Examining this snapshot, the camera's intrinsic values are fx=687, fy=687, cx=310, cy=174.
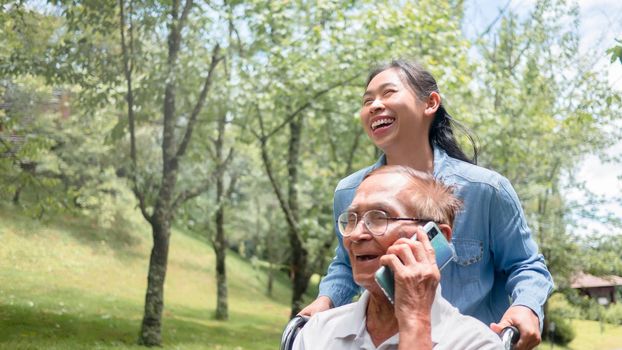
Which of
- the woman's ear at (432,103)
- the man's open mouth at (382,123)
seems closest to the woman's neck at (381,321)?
the man's open mouth at (382,123)

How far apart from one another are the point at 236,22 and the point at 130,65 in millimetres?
1373

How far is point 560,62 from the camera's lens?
10578 mm

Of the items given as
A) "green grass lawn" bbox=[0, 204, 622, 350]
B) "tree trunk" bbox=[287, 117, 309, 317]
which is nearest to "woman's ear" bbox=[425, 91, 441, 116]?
"green grass lawn" bbox=[0, 204, 622, 350]

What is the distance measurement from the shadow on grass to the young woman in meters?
5.11

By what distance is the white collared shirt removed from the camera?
3.75 ft

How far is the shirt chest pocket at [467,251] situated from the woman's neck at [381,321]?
16.2 inches

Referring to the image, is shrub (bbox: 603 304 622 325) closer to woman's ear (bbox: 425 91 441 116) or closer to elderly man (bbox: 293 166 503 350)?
woman's ear (bbox: 425 91 441 116)

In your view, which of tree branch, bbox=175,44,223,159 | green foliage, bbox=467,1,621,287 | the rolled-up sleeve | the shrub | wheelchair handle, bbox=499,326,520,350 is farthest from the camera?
the shrub

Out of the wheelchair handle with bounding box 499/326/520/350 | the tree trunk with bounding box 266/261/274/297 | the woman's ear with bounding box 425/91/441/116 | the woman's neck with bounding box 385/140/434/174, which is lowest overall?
the tree trunk with bounding box 266/261/274/297

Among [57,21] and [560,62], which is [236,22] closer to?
[57,21]

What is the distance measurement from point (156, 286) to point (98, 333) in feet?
3.85

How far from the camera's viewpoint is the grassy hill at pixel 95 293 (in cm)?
646

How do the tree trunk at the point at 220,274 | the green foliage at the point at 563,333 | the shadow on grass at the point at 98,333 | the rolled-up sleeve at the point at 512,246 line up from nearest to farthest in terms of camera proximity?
the rolled-up sleeve at the point at 512,246
the shadow on grass at the point at 98,333
the tree trunk at the point at 220,274
the green foliage at the point at 563,333

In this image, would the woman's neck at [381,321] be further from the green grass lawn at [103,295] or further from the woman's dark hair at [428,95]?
the green grass lawn at [103,295]
